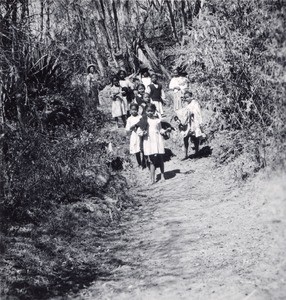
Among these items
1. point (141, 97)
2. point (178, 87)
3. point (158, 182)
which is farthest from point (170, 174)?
point (178, 87)

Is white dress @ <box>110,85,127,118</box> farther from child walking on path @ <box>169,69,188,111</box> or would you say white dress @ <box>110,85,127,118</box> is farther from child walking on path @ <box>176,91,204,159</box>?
child walking on path @ <box>176,91,204,159</box>

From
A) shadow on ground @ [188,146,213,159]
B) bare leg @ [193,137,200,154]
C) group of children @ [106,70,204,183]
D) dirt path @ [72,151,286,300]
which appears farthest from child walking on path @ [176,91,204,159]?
dirt path @ [72,151,286,300]

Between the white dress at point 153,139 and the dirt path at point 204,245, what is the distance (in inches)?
37.4

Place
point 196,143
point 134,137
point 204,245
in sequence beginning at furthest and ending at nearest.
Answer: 1. point 196,143
2. point 134,137
3. point 204,245

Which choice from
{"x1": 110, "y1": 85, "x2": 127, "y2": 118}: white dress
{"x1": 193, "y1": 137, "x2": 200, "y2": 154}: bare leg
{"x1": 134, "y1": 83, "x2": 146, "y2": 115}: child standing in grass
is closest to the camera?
{"x1": 193, "y1": 137, "x2": 200, "y2": 154}: bare leg

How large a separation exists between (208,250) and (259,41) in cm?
405

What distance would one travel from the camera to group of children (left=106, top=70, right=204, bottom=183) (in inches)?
375

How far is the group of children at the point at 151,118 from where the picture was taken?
9531 millimetres

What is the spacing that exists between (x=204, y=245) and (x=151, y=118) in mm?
3984

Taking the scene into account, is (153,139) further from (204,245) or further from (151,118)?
(204,245)

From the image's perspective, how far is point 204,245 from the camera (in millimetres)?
6086

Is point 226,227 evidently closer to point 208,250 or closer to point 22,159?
point 208,250

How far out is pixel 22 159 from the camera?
7.80m


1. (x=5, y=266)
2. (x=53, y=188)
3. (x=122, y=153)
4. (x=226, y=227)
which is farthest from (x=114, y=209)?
(x=122, y=153)
